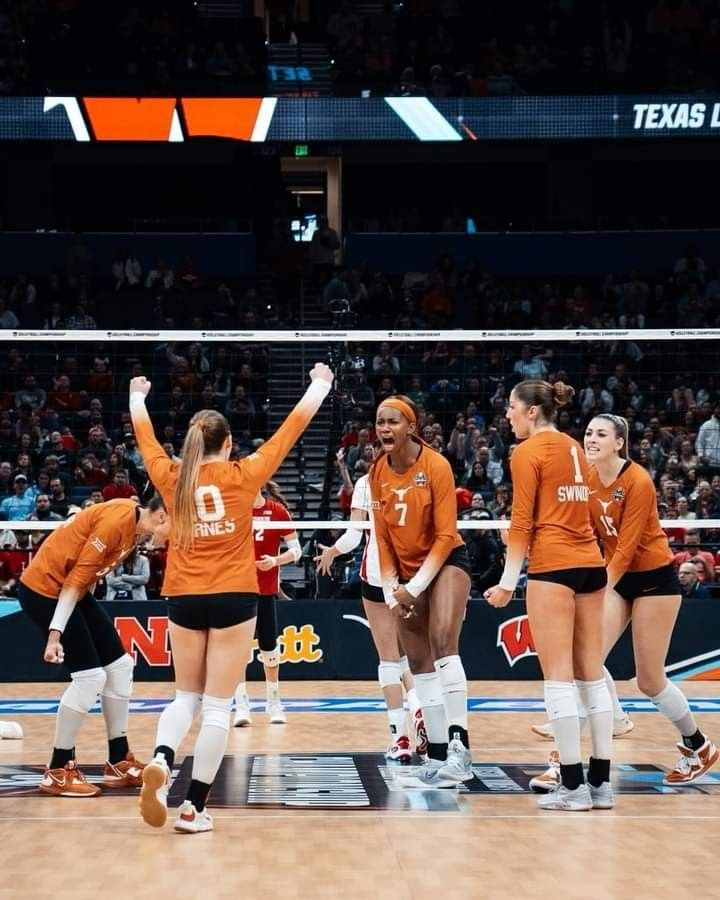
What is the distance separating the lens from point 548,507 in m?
6.56

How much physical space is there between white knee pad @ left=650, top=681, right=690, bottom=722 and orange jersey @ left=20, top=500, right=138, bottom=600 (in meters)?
3.04

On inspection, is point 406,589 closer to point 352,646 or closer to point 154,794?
point 154,794

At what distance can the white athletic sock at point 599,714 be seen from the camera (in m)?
6.55

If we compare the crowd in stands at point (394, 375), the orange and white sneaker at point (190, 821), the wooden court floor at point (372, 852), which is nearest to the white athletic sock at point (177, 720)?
the orange and white sneaker at point (190, 821)

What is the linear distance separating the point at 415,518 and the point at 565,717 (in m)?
1.37

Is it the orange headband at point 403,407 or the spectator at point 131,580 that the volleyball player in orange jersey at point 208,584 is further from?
the spectator at point 131,580

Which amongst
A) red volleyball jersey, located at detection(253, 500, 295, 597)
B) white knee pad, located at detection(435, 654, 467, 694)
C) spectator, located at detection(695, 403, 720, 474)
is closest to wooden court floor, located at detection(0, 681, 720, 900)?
white knee pad, located at detection(435, 654, 467, 694)

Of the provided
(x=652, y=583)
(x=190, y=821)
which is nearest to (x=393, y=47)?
(x=652, y=583)

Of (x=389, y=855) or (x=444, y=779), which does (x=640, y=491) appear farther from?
(x=389, y=855)

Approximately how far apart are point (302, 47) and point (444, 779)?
68.2ft

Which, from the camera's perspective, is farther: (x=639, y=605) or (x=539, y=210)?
(x=539, y=210)

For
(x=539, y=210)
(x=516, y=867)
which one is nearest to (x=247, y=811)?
(x=516, y=867)

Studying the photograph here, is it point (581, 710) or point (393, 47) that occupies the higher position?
point (393, 47)

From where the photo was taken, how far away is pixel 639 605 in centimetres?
752
